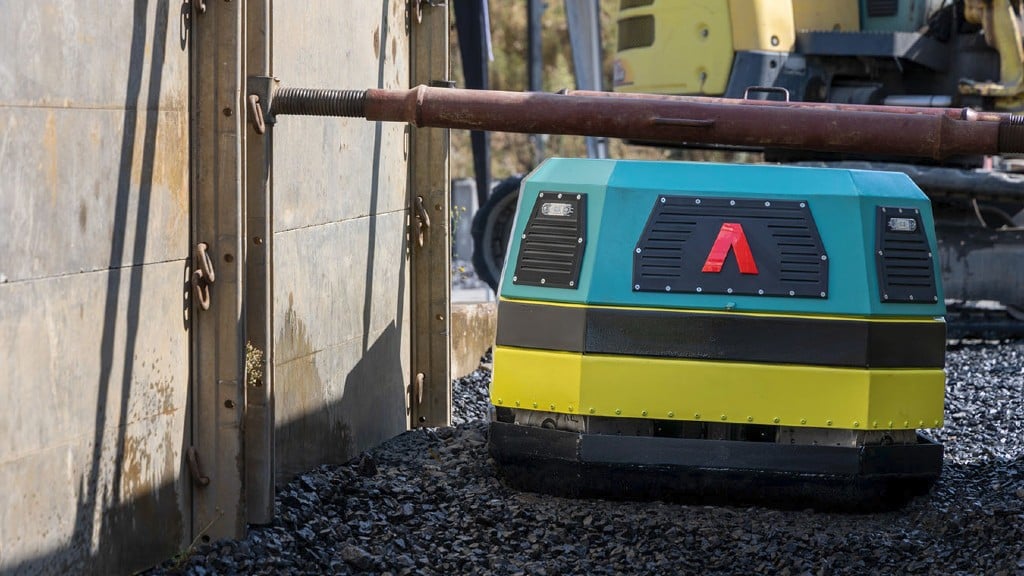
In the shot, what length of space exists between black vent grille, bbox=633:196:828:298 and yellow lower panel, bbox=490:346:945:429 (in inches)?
11.2

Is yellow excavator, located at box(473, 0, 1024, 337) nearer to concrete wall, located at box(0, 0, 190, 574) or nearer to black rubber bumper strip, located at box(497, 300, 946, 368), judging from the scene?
black rubber bumper strip, located at box(497, 300, 946, 368)

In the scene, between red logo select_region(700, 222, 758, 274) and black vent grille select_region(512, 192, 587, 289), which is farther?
black vent grille select_region(512, 192, 587, 289)

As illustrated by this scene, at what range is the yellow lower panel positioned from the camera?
17.1ft

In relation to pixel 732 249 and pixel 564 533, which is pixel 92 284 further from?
pixel 732 249

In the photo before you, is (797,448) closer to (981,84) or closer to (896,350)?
(896,350)

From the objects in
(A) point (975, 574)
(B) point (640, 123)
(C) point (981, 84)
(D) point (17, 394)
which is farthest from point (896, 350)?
(C) point (981, 84)

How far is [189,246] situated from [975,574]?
2.75m

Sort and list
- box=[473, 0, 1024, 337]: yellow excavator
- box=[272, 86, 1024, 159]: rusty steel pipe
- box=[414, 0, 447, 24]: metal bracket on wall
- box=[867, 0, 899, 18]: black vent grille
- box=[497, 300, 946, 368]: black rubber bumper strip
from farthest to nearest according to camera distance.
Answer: box=[867, 0, 899, 18]: black vent grille, box=[473, 0, 1024, 337]: yellow excavator, box=[414, 0, 447, 24]: metal bracket on wall, box=[497, 300, 946, 368]: black rubber bumper strip, box=[272, 86, 1024, 159]: rusty steel pipe

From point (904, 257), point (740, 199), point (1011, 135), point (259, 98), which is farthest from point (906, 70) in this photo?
point (259, 98)

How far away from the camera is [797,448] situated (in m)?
5.25

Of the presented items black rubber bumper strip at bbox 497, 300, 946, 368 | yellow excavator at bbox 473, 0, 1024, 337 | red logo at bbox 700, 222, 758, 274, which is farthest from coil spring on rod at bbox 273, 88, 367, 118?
yellow excavator at bbox 473, 0, 1024, 337

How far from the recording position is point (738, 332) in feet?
17.2

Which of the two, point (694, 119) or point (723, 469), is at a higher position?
point (694, 119)

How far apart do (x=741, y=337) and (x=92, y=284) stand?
2360mm
